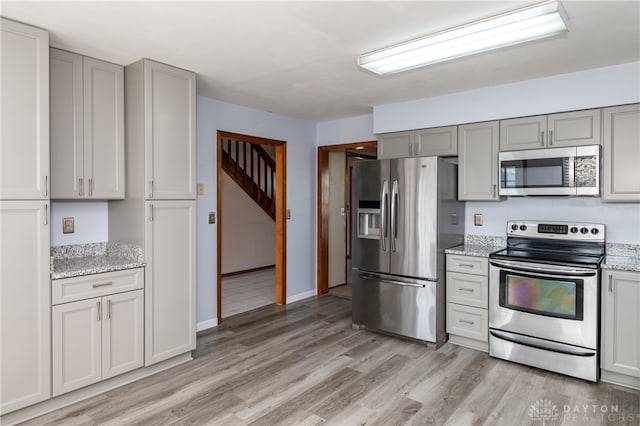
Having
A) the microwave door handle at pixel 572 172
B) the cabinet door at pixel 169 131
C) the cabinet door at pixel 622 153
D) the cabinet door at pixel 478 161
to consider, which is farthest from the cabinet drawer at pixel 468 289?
the cabinet door at pixel 169 131

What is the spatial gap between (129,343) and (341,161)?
3.89 m

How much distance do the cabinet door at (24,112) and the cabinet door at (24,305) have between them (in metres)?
0.13

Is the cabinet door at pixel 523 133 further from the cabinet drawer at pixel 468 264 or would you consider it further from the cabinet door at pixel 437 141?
the cabinet drawer at pixel 468 264

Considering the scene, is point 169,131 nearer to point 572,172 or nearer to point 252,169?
point 572,172

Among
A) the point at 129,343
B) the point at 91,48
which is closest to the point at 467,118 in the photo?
the point at 91,48

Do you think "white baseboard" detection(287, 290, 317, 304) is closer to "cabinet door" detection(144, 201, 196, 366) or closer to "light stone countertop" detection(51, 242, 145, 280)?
"cabinet door" detection(144, 201, 196, 366)

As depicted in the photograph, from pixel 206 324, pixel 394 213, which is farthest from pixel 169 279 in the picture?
pixel 394 213

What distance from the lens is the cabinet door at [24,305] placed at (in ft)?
7.64

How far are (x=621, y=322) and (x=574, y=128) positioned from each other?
1546 mm

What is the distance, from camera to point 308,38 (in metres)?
2.56

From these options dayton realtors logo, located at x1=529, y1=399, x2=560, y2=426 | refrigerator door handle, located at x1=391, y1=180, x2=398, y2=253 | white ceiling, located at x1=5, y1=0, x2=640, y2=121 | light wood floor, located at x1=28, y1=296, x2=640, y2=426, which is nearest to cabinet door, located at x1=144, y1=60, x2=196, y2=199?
white ceiling, located at x1=5, y1=0, x2=640, y2=121

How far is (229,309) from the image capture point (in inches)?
188

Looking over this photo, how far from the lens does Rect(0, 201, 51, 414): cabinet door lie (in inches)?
91.7

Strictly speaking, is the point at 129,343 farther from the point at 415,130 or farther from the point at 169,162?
the point at 415,130
